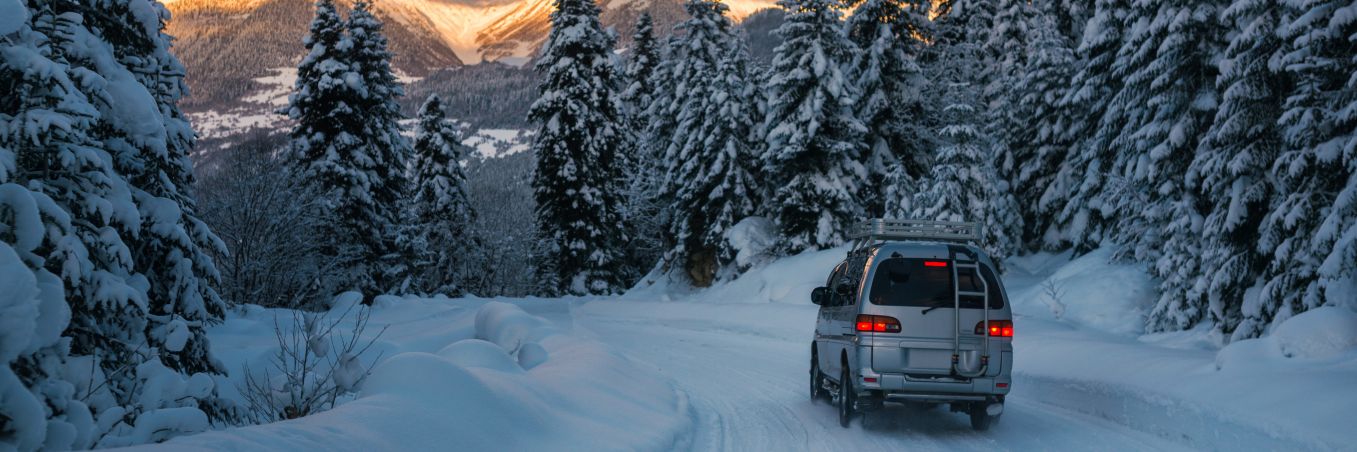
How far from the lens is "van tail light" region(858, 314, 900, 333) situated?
9.07m

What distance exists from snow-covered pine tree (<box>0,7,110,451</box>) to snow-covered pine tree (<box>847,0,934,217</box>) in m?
27.2

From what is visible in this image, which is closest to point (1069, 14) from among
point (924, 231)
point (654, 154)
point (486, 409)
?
point (654, 154)

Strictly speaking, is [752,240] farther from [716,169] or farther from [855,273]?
[855,273]

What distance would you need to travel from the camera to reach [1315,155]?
13281mm

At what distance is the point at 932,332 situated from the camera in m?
9.03

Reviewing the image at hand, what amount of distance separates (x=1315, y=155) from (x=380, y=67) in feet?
94.5

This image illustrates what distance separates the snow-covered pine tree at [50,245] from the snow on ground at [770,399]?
2.93ft

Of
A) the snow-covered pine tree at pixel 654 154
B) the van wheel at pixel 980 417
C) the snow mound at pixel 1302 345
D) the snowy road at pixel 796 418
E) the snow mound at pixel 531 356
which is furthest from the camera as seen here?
the snow-covered pine tree at pixel 654 154

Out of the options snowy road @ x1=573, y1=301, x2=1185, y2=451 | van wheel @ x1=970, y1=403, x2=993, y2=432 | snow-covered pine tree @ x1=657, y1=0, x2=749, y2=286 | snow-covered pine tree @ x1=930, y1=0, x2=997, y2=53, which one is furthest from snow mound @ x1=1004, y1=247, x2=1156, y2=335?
snow-covered pine tree @ x1=930, y1=0, x2=997, y2=53

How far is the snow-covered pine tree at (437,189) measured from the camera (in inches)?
1608

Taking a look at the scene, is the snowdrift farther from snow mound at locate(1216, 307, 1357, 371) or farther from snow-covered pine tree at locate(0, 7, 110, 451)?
snow-covered pine tree at locate(0, 7, 110, 451)

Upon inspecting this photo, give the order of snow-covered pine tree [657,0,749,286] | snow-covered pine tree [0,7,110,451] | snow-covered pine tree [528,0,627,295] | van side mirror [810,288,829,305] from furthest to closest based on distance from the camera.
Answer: snow-covered pine tree [528,0,627,295] → snow-covered pine tree [657,0,749,286] → van side mirror [810,288,829,305] → snow-covered pine tree [0,7,110,451]

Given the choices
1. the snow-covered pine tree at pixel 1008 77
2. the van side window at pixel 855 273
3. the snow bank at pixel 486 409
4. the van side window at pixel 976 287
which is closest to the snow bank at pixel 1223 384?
the van side window at pixel 976 287

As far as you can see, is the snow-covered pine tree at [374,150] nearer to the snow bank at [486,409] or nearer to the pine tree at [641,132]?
the pine tree at [641,132]
